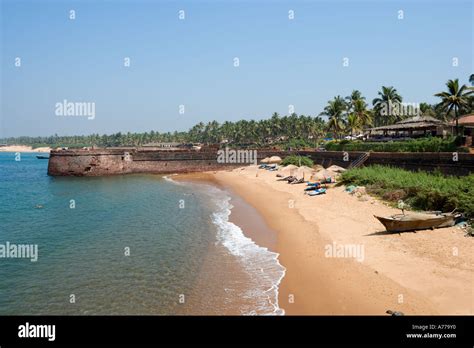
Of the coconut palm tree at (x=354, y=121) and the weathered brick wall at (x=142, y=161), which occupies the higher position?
the coconut palm tree at (x=354, y=121)

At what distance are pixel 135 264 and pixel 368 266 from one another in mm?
11542

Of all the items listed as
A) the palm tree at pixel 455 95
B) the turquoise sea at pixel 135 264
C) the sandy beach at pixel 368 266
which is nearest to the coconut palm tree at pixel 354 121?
the palm tree at pixel 455 95

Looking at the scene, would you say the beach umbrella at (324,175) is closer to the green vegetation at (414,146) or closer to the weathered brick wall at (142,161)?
the weathered brick wall at (142,161)

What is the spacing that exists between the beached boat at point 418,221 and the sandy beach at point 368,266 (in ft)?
1.59

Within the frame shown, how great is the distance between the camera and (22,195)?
44469mm

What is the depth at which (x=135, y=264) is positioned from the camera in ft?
60.4

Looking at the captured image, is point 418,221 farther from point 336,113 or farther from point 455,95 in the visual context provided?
point 336,113

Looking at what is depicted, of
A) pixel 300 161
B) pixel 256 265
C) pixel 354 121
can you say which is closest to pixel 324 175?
pixel 300 161

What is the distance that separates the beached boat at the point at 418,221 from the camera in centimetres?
1908

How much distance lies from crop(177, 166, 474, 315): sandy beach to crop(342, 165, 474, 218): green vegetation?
1.73 metres

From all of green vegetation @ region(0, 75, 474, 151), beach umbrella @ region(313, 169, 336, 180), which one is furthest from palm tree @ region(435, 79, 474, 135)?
beach umbrella @ region(313, 169, 336, 180)

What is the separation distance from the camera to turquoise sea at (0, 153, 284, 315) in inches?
547
